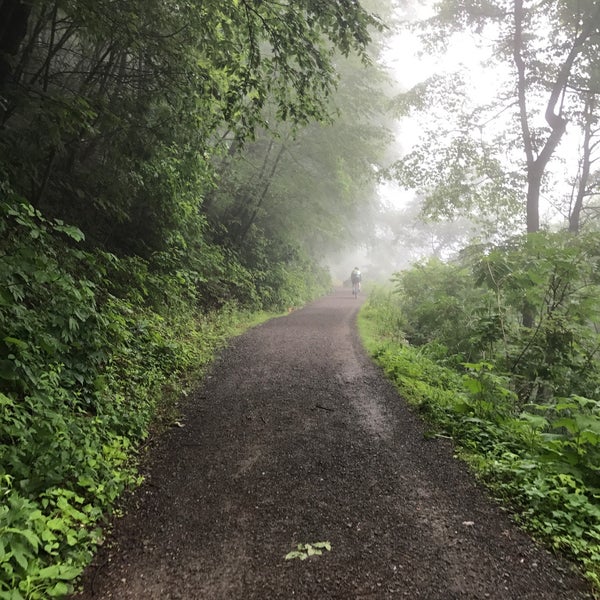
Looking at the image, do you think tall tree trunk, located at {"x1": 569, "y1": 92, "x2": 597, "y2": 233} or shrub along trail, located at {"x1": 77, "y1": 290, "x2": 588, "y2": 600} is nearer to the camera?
shrub along trail, located at {"x1": 77, "y1": 290, "x2": 588, "y2": 600}

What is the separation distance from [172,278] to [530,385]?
7.14 metres

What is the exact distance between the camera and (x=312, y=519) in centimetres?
343

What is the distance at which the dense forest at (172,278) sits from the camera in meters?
3.50

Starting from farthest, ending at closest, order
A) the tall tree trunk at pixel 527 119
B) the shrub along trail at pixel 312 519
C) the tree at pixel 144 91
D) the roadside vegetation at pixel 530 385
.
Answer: the tall tree trunk at pixel 527 119 → the tree at pixel 144 91 → the roadside vegetation at pixel 530 385 → the shrub along trail at pixel 312 519

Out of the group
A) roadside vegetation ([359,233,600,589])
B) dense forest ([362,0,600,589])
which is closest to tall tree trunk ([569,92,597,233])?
dense forest ([362,0,600,589])

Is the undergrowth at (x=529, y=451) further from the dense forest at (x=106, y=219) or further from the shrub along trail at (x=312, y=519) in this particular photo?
the dense forest at (x=106, y=219)

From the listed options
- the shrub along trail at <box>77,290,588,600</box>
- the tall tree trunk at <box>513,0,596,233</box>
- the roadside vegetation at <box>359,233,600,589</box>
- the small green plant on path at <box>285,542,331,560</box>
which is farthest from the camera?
the tall tree trunk at <box>513,0,596,233</box>

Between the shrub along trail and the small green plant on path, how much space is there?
0.05 metres

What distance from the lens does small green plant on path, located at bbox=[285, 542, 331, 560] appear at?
3016 millimetres

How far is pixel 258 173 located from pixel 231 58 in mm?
8696

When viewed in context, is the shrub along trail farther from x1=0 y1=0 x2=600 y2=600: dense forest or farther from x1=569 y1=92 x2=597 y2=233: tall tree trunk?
x1=569 y1=92 x2=597 y2=233: tall tree trunk

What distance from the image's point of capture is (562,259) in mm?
6262

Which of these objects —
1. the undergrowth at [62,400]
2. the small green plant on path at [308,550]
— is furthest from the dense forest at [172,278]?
Result: the small green plant on path at [308,550]

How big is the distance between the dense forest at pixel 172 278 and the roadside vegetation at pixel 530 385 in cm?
3
